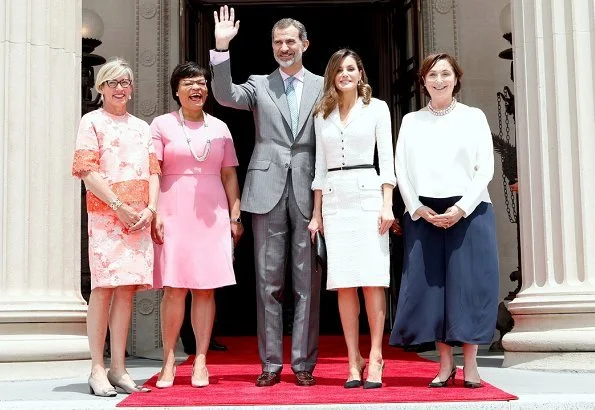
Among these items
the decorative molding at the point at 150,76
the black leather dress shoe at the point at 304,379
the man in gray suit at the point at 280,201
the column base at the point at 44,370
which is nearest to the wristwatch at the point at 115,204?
the man in gray suit at the point at 280,201

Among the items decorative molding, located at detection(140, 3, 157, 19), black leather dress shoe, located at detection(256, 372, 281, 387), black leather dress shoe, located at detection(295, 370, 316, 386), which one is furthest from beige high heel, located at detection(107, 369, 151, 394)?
decorative molding, located at detection(140, 3, 157, 19)

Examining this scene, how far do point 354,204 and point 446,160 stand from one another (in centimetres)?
62

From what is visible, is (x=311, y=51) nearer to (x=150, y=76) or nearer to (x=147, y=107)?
(x=150, y=76)

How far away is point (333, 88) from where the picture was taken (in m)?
5.98

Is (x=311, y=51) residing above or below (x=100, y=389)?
above

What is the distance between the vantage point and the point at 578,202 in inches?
280

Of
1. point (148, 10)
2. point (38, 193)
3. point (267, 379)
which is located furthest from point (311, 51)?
point (267, 379)

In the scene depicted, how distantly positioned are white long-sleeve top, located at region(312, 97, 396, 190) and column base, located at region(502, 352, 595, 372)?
2189 mm

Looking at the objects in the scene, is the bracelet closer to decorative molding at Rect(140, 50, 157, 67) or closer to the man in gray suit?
the man in gray suit

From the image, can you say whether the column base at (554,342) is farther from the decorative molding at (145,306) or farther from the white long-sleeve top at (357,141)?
the decorative molding at (145,306)

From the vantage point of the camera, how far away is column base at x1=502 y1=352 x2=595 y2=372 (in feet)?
22.5

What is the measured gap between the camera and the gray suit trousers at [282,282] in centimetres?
601

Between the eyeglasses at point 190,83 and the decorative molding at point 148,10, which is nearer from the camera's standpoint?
the eyeglasses at point 190,83

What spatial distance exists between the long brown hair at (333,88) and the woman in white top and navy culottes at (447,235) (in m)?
0.41
